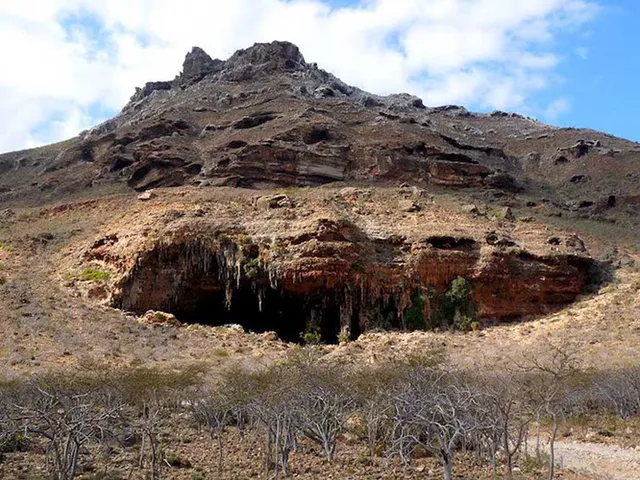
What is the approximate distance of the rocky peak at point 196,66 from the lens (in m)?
93.8

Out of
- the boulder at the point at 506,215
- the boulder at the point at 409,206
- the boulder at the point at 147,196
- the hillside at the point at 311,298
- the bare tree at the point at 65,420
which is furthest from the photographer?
the boulder at the point at 147,196

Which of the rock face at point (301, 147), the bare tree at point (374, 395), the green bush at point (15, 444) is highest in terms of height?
the rock face at point (301, 147)

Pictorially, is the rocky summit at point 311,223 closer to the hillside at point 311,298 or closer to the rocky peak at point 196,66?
the hillside at point 311,298

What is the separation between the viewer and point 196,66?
317ft

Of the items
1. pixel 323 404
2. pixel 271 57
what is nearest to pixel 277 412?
pixel 323 404

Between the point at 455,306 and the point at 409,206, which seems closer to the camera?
the point at 455,306

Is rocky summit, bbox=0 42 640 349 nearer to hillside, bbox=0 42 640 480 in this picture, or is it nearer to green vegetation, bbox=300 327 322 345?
hillside, bbox=0 42 640 480

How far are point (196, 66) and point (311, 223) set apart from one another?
68.2 m

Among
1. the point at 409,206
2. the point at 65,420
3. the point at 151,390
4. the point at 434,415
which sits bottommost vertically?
the point at 151,390

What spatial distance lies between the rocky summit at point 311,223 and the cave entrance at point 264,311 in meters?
0.10

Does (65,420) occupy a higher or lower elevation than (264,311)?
lower

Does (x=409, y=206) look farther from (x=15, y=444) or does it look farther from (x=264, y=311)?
(x=15, y=444)

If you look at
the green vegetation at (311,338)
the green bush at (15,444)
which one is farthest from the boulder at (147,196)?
the green bush at (15,444)

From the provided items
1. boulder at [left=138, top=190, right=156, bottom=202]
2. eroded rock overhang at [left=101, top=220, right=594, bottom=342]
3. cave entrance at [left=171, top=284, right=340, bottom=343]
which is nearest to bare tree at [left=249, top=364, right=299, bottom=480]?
eroded rock overhang at [left=101, top=220, right=594, bottom=342]
